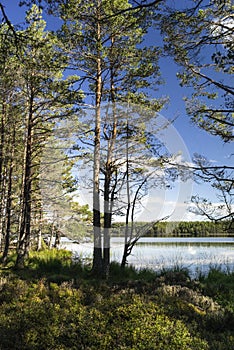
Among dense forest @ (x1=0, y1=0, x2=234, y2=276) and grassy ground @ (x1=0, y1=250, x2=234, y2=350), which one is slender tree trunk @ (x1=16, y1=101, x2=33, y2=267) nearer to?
dense forest @ (x1=0, y1=0, x2=234, y2=276)

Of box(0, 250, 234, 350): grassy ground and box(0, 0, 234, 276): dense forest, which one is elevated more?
box(0, 0, 234, 276): dense forest

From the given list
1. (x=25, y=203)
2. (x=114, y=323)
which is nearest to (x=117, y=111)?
(x=25, y=203)

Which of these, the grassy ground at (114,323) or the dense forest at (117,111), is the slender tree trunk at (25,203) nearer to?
the dense forest at (117,111)

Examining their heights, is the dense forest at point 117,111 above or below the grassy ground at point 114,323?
above

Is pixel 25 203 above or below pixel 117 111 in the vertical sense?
below

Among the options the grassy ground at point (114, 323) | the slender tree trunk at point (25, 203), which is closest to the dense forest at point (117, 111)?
the slender tree trunk at point (25, 203)

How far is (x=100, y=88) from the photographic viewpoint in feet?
36.6

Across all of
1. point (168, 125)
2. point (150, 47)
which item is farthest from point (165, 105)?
point (150, 47)

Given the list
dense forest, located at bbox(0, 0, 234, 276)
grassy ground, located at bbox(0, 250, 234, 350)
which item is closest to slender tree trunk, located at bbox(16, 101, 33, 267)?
dense forest, located at bbox(0, 0, 234, 276)

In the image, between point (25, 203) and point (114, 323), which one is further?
point (25, 203)

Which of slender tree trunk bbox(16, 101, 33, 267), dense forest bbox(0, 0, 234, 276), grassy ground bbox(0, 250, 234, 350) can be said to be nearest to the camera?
grassy ground bbox(0, 250, 234, 350)

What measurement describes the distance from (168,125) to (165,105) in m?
0.69

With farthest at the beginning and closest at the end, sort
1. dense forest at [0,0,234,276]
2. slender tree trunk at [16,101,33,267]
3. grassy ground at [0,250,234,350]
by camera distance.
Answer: slender tree trunk at [16,101,33,267] < dense forest at [0,0,234,276] < grassy ground at [0,250,234,350]

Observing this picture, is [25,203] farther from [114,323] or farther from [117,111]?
[114,323]
